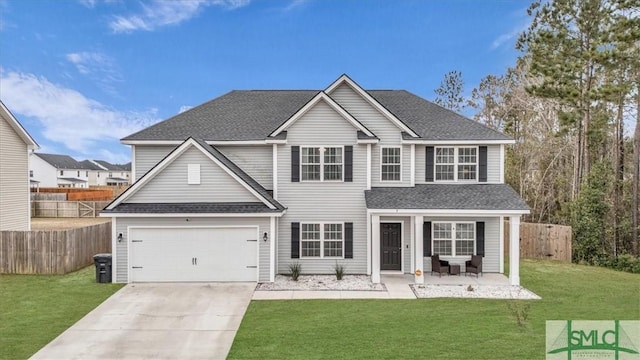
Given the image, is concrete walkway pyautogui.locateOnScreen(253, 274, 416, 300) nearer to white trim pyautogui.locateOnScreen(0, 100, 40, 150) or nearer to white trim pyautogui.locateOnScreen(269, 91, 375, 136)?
white trim pyautogui.locateOnScreen(269, 91, 375, 136)

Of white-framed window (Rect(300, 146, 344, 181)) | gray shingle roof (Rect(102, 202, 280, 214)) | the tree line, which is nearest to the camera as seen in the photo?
gray shingle roof (Rect(102, 202, 280, 214))

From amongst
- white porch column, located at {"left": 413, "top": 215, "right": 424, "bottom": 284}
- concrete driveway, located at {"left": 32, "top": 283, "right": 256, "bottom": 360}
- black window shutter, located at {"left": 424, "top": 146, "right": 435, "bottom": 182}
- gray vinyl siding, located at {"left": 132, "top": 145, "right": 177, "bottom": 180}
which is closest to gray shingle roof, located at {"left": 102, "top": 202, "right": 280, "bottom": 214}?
gray vinyl siding, located at {"left": 132, "top": 145, "right": 177, "bottom": 180}

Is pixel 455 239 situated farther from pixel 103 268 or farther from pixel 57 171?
pixel 57 171

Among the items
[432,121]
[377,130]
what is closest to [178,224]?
[377,130]

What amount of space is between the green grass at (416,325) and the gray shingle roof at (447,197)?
10.6 ft

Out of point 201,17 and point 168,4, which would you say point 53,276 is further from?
point 201,17

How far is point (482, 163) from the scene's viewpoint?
15.2 m

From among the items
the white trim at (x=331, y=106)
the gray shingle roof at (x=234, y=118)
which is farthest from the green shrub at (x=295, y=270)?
the gray shingle roof at (x=234, y=118)

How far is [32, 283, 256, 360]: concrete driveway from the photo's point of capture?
7695 millimetres

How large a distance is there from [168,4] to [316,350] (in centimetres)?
2242

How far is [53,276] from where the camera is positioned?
13773 mm

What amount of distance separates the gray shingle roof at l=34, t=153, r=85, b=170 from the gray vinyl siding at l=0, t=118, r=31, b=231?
57.3 m

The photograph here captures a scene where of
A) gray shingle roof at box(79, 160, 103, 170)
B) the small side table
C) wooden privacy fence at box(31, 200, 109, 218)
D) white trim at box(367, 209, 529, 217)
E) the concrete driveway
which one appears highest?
gray shingle roof at box(79, 160, 103, 170)

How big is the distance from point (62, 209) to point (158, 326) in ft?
101
